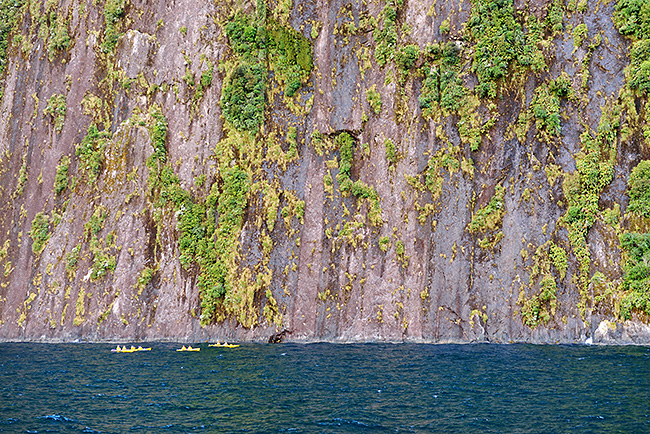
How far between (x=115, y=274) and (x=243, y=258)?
932 cm

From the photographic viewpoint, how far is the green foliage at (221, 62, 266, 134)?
45.4 metres

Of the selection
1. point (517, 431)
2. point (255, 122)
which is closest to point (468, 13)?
point (255, 122)

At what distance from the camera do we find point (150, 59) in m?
50.2

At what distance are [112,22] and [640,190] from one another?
41.2 m

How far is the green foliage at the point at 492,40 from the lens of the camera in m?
40.9

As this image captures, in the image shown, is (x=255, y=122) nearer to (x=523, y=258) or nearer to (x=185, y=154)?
(x=185, y=154)

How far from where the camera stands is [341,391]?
23.0 m

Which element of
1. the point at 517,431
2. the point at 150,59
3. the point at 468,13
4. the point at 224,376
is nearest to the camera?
the point at 517,431

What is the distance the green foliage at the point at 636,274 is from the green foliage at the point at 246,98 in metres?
24.8

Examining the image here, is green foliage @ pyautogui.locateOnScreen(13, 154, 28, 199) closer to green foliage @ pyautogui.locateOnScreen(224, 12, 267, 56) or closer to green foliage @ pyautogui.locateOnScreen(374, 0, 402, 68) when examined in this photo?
green foliage @ pyautogui.locateOnScreen(224, 12, 267, 56)

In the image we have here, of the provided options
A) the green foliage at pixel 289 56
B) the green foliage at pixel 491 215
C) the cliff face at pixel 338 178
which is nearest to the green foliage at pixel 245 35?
the cliff face at pixel 338 178

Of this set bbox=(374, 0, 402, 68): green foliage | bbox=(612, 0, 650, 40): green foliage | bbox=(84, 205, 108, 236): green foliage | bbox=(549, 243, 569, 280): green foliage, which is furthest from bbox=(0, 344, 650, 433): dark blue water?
bbox=(374, 0, 402, 68): green foliage

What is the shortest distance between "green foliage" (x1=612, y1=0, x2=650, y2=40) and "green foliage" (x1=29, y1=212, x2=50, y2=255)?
1640 inches

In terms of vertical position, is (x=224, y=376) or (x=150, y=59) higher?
(x=150, y=59)
